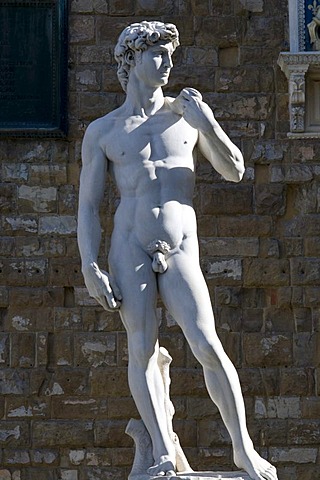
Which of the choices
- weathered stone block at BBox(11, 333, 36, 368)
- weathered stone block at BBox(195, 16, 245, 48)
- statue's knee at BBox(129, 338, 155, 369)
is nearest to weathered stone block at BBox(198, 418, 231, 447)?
weathered stone block at BBox(11, 333, 36, 368)

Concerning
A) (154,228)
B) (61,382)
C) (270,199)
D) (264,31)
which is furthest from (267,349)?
(154,228)

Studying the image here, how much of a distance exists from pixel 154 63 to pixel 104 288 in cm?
111

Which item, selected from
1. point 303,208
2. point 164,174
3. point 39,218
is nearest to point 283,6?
point 303,208

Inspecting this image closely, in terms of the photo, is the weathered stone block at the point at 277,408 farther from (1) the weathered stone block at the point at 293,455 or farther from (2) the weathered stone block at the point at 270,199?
(2) the weathered stone block at the point at 270,199

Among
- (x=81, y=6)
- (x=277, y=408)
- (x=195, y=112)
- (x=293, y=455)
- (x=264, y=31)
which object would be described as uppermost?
(x=81, y=6)

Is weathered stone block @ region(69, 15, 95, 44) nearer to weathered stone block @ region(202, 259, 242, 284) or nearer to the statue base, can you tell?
weathered stone block @ region(202, 259, 242, 284)

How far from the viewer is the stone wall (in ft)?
34.7

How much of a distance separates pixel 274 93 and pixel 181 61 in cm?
64

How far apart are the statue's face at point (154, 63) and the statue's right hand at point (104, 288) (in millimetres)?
938

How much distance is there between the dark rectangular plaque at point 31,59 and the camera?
428 inches

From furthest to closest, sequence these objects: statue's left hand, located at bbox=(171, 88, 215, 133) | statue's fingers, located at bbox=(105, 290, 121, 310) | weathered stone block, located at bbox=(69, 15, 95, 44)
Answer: weathered stone block, located at bbox=(69, 15, 95, 44)
statue's left hand, located at bbox=(171, 88, 215, 133)
statue's fingers, located at bbox=(105, 290, 121, 310)

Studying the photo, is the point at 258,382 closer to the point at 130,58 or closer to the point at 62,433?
the point at 62,433

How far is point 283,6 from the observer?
36.1ft

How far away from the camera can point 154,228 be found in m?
7.88
